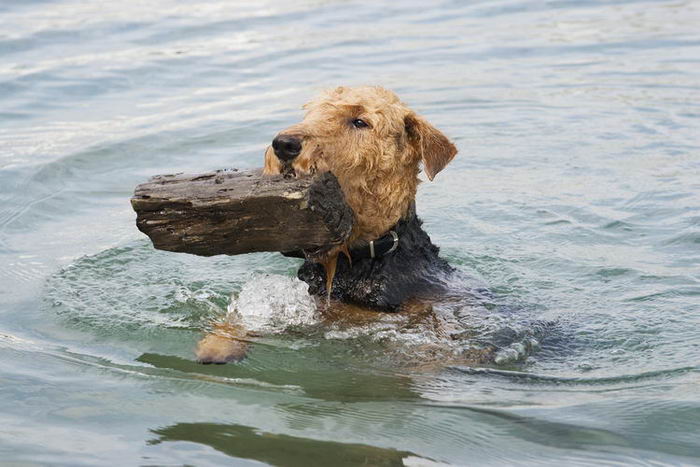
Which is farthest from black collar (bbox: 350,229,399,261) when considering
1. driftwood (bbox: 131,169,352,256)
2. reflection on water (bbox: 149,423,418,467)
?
reflection on water (bbox: 149,423,418,467)

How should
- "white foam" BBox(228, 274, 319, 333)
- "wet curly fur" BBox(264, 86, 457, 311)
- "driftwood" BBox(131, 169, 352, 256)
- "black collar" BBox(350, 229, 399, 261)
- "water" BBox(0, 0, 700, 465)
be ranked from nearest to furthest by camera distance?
"water" BBox(0, 0, 700, 465), "driftwood" BBox(131, 169, 352, 256), "wet curly fur" BBox(264, 86, 457, 311), "black collar" BBox(350, 229, 399, 261), "white foam" BBox(228, 274, 319, 333)

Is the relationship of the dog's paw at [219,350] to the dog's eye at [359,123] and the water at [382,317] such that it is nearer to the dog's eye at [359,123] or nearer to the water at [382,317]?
the water at [382,317]

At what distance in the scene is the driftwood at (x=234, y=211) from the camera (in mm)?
5051

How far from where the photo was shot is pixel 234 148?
10500 millimetres

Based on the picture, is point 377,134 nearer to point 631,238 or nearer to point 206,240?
point 206,240

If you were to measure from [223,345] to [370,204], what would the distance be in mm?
1160

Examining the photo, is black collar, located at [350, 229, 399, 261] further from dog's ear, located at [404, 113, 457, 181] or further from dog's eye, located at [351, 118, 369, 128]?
dog's eye, located at [351, 118, 369, 128]

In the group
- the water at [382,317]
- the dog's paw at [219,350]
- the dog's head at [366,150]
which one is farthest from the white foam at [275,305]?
the dog's head at [366,150]

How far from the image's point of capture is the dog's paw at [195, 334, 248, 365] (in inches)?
218

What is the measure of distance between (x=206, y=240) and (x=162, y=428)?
38.6 inches

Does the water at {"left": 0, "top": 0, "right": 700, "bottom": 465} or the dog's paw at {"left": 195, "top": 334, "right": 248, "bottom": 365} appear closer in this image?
the water at {"left": 0, "top": 0, "right": 700, "bottom": 465}

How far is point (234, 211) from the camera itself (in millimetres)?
5105

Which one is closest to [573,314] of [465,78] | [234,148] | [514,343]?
[514,343]

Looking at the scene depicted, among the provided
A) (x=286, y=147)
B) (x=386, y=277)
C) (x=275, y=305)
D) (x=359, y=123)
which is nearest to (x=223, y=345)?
(x=275, y=305)
